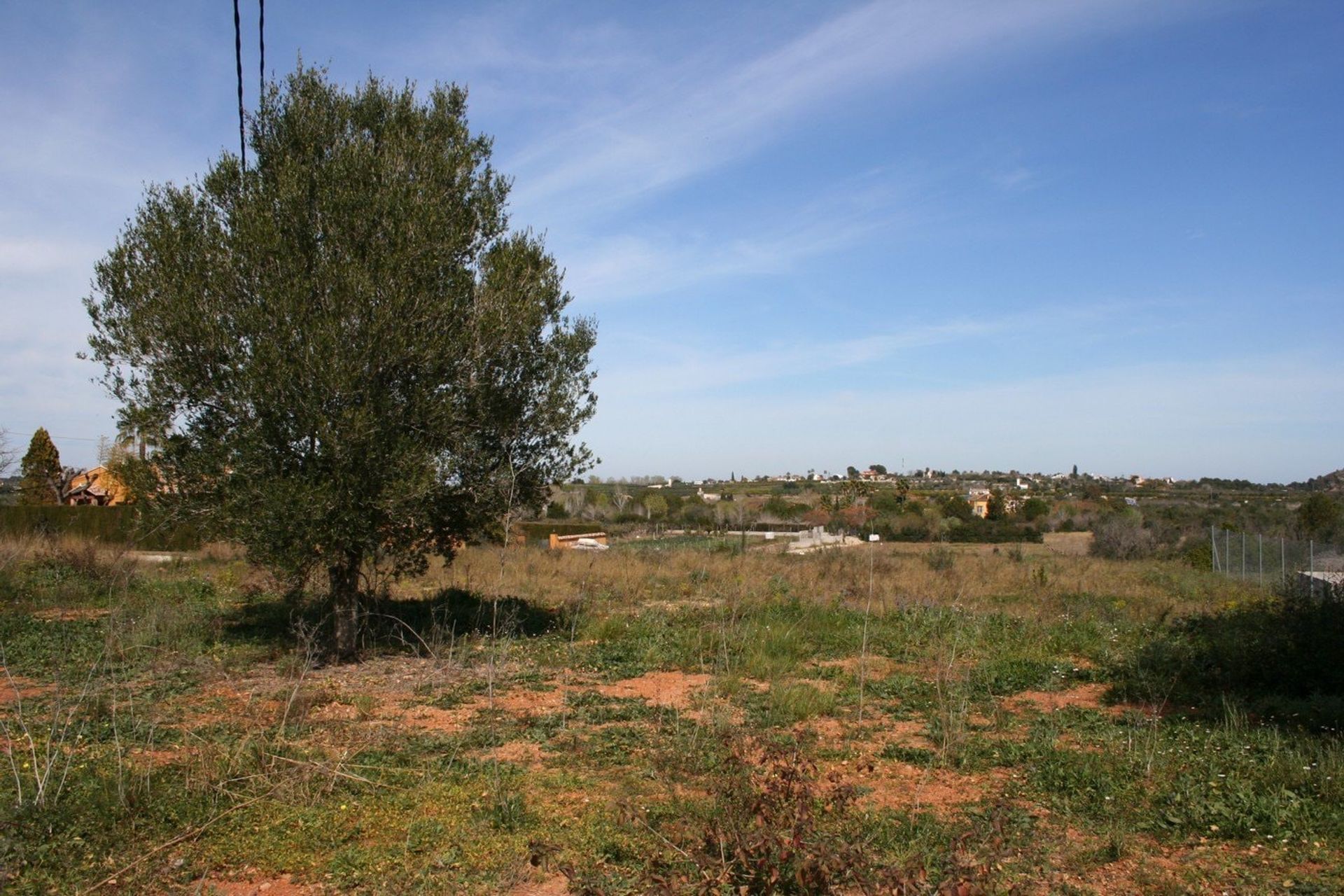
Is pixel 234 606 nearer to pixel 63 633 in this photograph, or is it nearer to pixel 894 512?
pixel 63 633

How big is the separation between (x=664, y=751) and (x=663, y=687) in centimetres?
314

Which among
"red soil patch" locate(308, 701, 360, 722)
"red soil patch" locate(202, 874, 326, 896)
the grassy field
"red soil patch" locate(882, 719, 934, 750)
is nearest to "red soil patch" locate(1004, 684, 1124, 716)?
the grassy field

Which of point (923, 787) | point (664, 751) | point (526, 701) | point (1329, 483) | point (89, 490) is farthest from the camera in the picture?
point (1329, 483)

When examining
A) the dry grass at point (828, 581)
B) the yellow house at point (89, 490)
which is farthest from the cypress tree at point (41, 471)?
the dry grass at point (828, 581)

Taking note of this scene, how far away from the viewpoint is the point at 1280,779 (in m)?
6.32

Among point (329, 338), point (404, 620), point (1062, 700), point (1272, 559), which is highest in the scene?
point (329, 338)

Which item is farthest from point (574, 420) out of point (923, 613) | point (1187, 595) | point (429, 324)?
point (1187, 595)

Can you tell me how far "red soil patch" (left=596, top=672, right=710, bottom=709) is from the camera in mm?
9344

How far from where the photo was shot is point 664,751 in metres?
6.99

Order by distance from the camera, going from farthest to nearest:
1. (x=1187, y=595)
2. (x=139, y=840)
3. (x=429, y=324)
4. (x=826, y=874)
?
1. (x=1187, y=595)
2. (x=429, y=324)
3. (x=139, y=840)
4. (x=826, y=874)

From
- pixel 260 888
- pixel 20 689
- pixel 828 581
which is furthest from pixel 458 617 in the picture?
pixel 260 888

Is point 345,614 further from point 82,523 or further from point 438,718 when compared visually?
point 82,523

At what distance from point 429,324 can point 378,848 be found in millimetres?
6567

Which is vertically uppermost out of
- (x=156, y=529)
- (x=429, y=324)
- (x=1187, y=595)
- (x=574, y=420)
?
(x=429, y=324)
